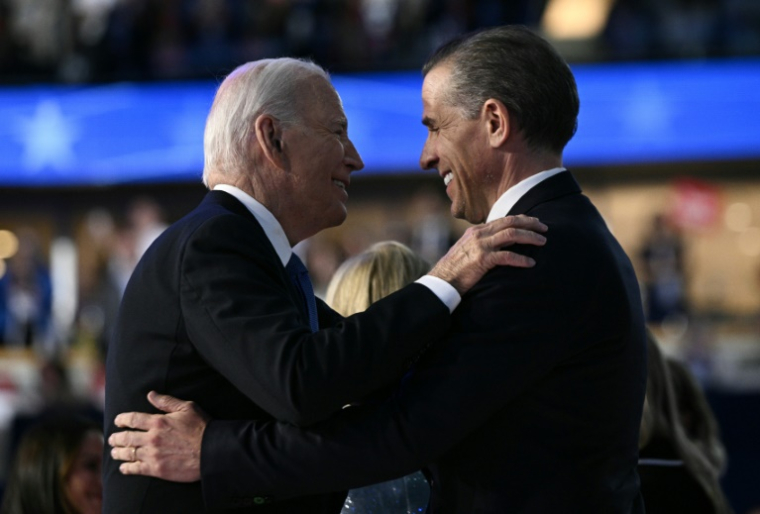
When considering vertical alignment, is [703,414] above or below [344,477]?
below

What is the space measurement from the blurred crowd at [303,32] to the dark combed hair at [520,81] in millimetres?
8920

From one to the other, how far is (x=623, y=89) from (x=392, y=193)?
3.20 metres

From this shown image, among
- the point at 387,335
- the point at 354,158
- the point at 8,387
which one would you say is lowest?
the point at 8,387

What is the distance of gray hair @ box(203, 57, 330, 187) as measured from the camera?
2.17m

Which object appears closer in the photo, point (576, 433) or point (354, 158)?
point (576, 433)

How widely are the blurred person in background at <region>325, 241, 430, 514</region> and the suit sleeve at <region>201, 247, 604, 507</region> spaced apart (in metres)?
0.66

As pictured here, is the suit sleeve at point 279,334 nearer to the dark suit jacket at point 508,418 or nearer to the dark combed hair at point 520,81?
the dark suit jacket at point 508,418

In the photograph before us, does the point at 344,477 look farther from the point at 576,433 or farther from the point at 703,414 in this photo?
the point at 703,414

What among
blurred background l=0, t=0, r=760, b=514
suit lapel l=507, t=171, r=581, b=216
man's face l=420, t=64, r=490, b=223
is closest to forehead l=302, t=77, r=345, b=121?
man's face l=420, t=64, r=490, b=223

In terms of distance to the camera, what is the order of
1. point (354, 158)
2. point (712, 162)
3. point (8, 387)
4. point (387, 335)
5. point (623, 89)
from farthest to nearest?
point (712, 162) < point (623, 89) < point (8, 387) < point (354, 158) < point (387, 335)

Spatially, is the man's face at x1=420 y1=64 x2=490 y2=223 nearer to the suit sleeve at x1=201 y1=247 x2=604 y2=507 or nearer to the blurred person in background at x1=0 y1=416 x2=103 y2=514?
the suit sleeve at x1=201 y1=247 x2=604 y2=507

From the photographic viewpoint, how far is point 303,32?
447 inches

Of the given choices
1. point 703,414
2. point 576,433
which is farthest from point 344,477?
point 703,414

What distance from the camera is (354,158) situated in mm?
2336
